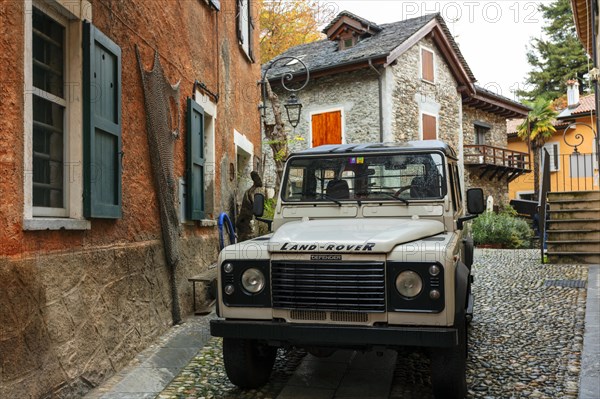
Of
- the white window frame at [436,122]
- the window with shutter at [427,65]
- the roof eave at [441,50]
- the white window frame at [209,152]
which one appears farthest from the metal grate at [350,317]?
the window with shutter at [427,65]

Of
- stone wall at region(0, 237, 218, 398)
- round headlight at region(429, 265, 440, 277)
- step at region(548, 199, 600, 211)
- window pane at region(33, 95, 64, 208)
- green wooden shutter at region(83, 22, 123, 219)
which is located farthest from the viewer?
step at region(548, 199, 600, 211)

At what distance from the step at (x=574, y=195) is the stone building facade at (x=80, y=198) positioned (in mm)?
7767

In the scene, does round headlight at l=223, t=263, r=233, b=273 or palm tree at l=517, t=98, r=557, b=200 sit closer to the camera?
round headlight at l=223, t=263, r=233, b=273

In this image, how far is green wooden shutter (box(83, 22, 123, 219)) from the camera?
14.2 ft

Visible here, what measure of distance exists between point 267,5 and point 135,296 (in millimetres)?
18464

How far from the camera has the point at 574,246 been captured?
35.4 feet

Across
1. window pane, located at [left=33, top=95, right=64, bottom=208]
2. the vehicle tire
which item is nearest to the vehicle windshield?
the vehicle tire

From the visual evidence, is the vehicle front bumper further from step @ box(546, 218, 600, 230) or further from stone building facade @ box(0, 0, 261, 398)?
step @ box(546, 218, 600, 230)

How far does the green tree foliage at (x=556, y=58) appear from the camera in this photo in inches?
1476

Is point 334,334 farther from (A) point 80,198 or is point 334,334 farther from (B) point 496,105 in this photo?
(B) point 496,105

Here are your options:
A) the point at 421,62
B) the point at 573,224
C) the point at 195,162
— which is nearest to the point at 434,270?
the point at 195,162

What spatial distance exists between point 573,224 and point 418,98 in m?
10.2

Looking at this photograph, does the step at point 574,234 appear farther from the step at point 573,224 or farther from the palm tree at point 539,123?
the palm tree at point 539,123

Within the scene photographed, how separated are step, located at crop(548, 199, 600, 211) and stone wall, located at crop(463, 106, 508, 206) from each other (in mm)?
12814
